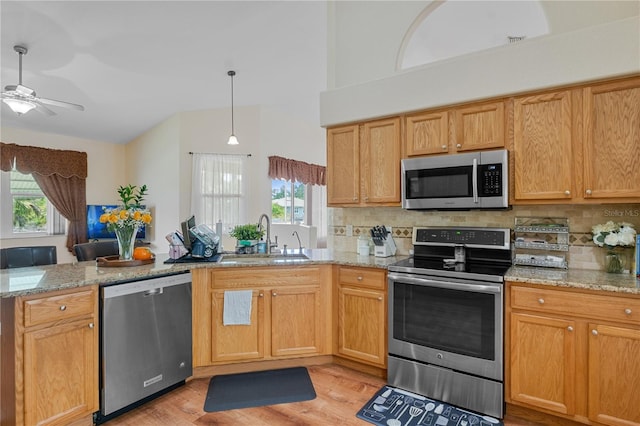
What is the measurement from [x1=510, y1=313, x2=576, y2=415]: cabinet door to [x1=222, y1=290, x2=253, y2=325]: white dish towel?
1769mm

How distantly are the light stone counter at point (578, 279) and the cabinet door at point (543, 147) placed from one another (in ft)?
1.57

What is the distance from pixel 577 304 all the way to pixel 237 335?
2.20 metres

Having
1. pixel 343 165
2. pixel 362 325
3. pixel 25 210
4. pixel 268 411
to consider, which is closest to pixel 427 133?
pixel 343 165

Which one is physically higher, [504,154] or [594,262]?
[504,154]

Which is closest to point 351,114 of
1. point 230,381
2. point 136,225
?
point 136,225

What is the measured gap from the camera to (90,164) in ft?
19.8

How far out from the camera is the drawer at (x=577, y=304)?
68.8 inches

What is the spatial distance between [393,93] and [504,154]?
1.00m

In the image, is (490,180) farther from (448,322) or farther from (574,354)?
(574,354)

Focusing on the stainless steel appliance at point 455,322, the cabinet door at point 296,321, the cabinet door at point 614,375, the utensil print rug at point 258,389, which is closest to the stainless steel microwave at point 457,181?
the stainless steel appliance at point 455,322

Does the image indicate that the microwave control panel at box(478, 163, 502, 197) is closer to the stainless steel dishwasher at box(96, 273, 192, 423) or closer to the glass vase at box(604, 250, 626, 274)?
the glass vase at box(604, 250, 626, 274)

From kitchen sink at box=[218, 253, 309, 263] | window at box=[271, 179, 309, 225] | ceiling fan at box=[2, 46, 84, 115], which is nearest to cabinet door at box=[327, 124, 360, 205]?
kitchen sink at box=[218, 253, 309, 263]

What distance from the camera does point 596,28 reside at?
6.79ft

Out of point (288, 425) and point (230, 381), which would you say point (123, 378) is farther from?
point (288, 425)
